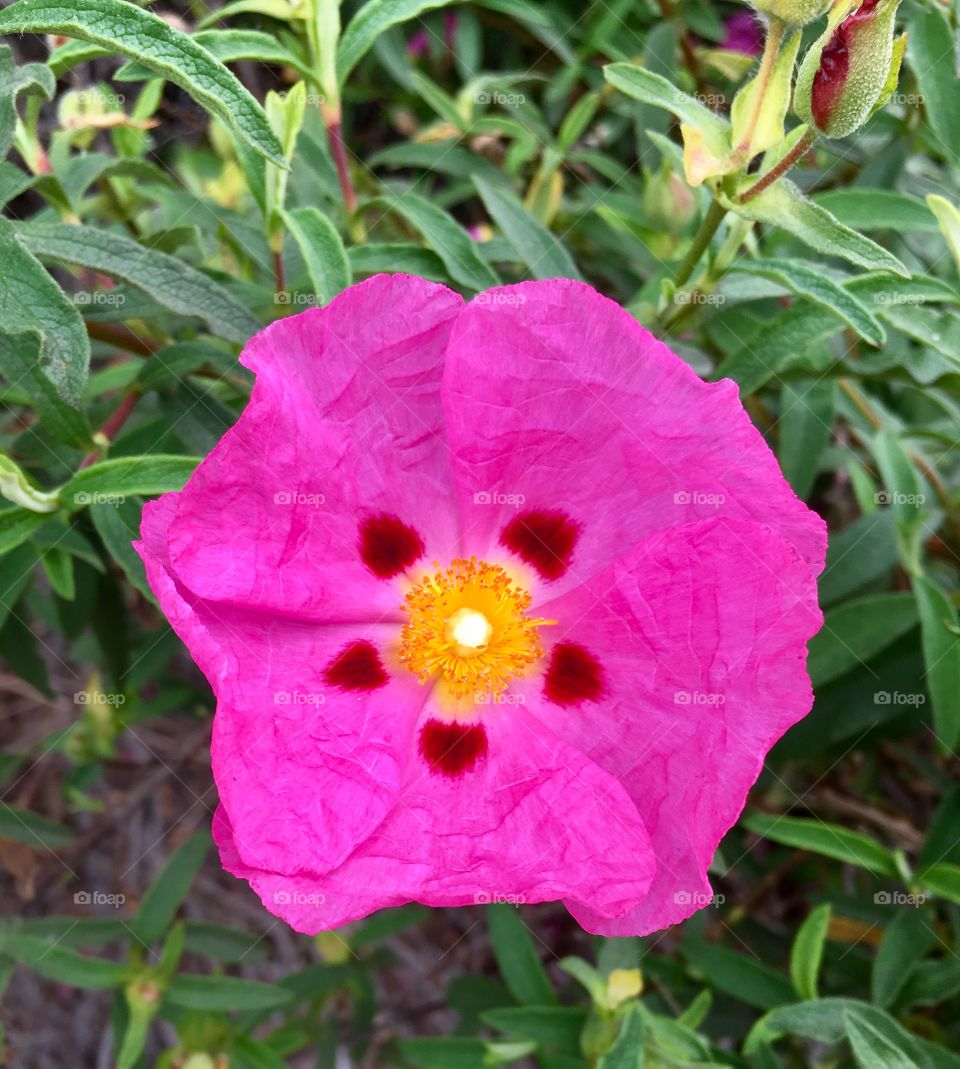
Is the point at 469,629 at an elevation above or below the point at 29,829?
above

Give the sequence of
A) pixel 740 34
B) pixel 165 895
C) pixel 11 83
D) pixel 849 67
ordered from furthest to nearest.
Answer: pixel 740 34
pixel 165 895
pixel 11 83
pixel 849 67

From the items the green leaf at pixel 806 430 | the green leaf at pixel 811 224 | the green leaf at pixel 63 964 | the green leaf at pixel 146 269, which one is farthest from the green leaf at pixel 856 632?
the green leaf at pixel 63 964

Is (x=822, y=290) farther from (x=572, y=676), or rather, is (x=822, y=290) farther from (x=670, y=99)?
(x=572, y=676)

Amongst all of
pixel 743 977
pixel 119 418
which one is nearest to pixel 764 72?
pixel 119 418

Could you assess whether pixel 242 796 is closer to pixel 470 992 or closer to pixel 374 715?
pixel 374 715

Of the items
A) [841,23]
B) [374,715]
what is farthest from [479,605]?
[841,23]

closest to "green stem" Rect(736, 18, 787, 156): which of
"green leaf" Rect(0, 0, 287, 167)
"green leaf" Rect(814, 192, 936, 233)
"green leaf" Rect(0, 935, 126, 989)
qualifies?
"green leaf" Rect(814, 192, 936, 233)

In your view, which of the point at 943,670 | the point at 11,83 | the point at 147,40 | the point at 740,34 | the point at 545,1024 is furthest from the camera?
the point at 740,34
